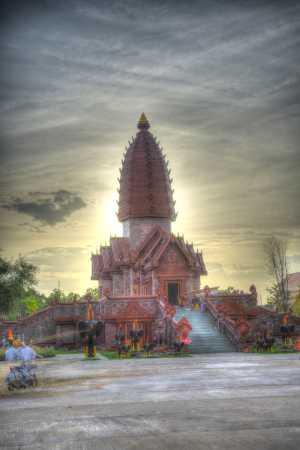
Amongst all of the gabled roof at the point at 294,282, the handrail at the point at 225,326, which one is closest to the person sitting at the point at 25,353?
the handrail at the point at 225,326

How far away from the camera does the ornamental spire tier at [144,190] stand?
170ft

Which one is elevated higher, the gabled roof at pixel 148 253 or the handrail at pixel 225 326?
the gabled roof at pixel 148 253

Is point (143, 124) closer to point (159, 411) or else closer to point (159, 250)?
point (159, 250)

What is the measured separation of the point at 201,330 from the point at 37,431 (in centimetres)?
2634

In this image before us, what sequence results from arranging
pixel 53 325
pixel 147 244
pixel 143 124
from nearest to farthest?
pixel 53 325
pixel 147 244
pixel 143 124

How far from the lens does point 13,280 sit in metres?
60.3

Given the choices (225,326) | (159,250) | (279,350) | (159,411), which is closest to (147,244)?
(159,250)

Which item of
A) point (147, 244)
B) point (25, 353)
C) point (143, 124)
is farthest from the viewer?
point (143, 124)

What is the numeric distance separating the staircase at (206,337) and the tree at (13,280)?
2473 cm

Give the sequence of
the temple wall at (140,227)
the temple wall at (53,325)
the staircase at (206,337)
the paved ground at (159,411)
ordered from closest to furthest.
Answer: the paved ground at (159,411), the staircase at (206,337), the temple wall at (53,325), the temple wall at (140,227)

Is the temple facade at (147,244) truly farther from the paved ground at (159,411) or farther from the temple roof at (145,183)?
the paved ground at (159,411)

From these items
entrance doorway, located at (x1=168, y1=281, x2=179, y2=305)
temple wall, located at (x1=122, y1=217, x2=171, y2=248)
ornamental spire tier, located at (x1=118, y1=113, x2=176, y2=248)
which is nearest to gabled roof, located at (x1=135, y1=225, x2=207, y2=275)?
temple wall, located at (x1=122, y1=217, x2=171, y2=248)

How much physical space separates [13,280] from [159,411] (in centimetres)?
4973

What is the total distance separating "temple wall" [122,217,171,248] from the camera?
51531mm
